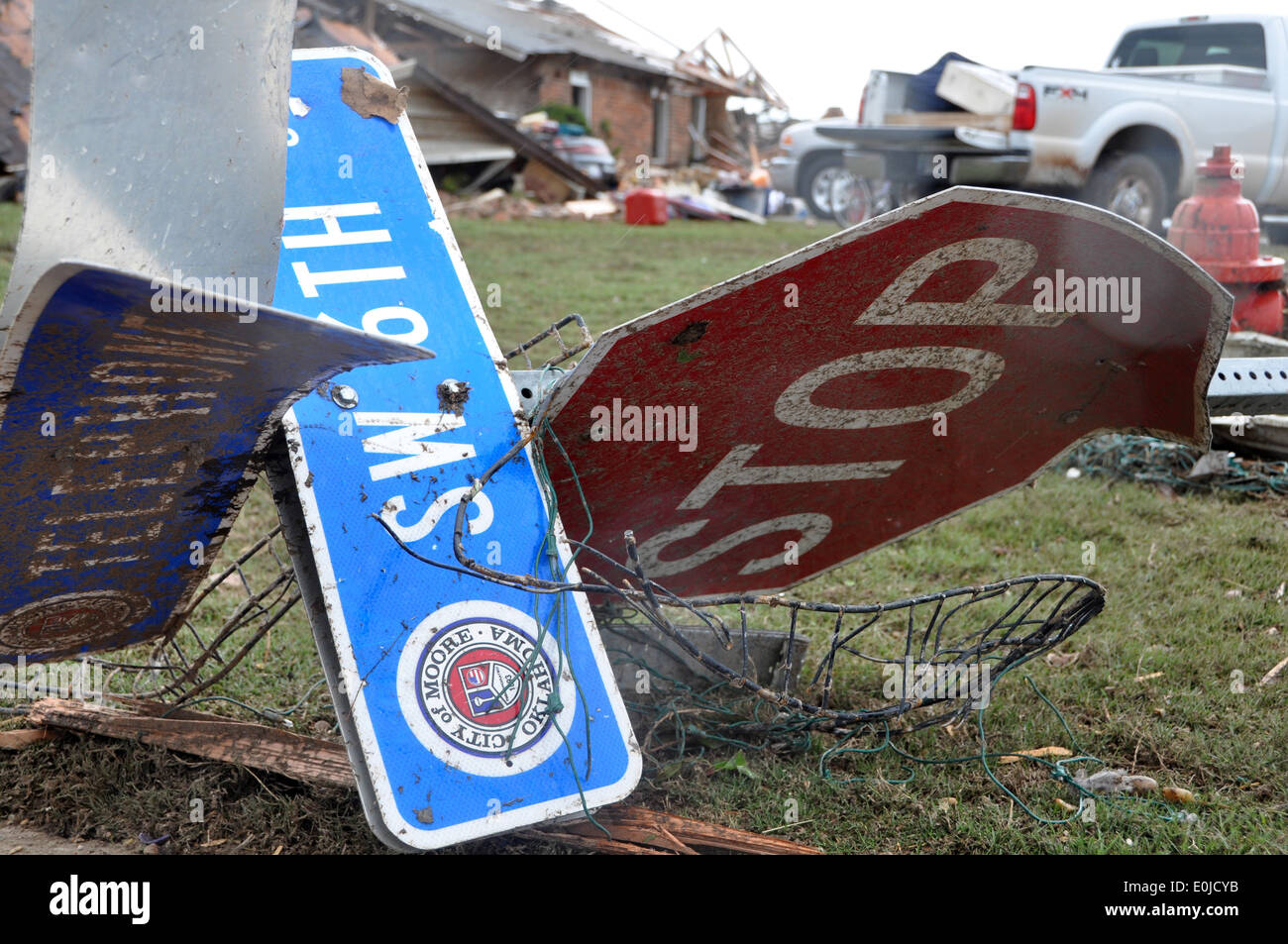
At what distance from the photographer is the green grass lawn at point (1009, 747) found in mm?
2314

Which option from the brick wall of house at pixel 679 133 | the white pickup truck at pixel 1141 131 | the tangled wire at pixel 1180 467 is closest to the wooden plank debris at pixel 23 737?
the tangled wire at pixel 1180 467

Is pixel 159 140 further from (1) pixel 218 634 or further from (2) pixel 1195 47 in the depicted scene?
(2) pixel 1195 47

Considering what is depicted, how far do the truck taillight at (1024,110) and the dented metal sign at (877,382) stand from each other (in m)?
6.71

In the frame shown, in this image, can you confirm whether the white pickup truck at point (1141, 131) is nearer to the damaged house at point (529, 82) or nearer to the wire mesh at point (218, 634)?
the wire mesh at point (218, 634)

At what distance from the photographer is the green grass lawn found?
7.59 feet

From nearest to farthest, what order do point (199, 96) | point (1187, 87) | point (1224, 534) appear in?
point (199, 96)
point (1224, 534)
point (1187, 87)

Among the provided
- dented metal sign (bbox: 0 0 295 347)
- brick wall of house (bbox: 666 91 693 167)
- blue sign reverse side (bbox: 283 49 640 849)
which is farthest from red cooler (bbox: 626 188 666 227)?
dented metal sign (bbox: 0 0 295 347)

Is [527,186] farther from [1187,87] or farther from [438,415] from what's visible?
[438,415]

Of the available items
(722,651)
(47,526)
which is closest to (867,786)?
(722,651)

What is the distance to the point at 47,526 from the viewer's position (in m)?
1.91

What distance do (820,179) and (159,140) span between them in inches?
466

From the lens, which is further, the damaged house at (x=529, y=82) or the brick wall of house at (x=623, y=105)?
the brick wall of house at (x=623, y=105)

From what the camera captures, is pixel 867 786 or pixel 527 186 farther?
pixel 527 186

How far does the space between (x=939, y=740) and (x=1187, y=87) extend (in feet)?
26.3
